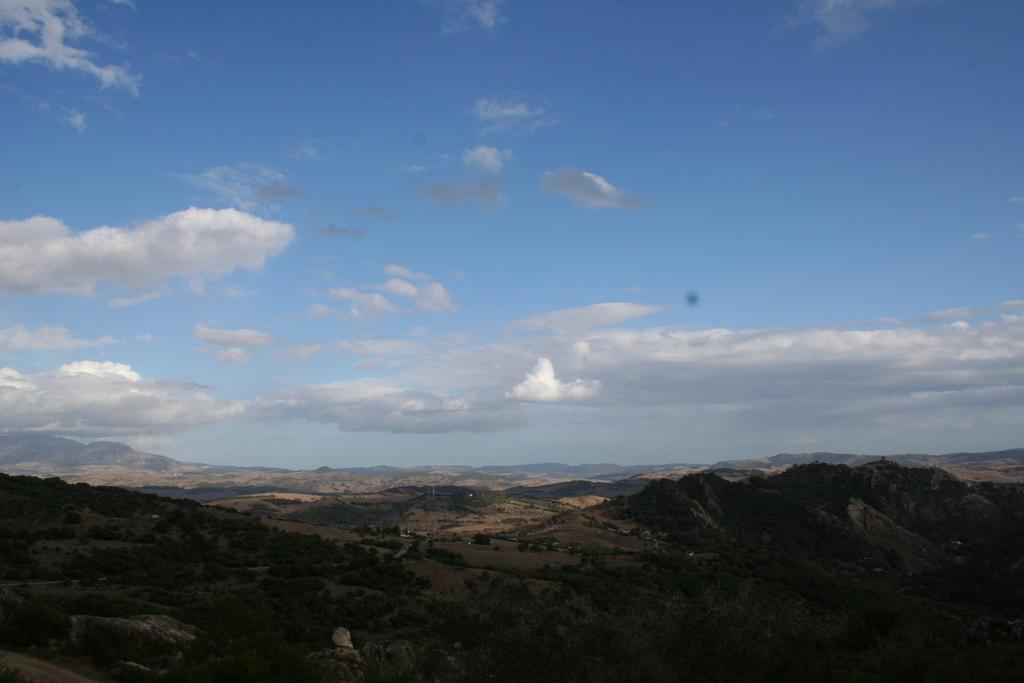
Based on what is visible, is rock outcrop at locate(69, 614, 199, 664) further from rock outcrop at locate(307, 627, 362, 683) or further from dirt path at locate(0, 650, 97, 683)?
rock outcrop at locate(307, 627, 362, 683)

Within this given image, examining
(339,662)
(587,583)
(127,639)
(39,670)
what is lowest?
(587,583)

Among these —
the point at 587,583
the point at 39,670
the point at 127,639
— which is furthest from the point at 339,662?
the point at 587,583

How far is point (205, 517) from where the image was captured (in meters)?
50.5

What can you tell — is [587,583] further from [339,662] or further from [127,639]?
[127,639]

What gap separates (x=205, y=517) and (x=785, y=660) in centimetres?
4592

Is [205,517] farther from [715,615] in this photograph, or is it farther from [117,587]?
[715,615]

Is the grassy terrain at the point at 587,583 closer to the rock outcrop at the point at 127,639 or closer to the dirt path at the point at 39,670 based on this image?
the rock outcrop at the point at 127,639

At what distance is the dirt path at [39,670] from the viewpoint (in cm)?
1703

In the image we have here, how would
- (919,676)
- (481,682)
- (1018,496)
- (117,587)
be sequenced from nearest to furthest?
1. (481,682)
2. (919,676)
3. (117,587)
4. (1018,496)

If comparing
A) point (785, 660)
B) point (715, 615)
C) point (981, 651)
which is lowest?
point (981, 651)

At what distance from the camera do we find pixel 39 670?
17984 millimetres

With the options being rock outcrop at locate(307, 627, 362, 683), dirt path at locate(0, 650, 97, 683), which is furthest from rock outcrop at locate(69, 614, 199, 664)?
rock outcrop at locate(307, 627, 362, 683)

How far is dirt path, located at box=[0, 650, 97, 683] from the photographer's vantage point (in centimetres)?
1703

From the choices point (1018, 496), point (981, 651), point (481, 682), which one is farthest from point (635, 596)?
point (1018, 496)
